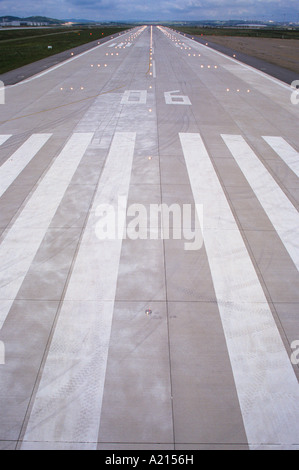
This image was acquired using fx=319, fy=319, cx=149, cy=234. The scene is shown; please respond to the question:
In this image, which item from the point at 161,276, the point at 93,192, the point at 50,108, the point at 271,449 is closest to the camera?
the point at 271,449

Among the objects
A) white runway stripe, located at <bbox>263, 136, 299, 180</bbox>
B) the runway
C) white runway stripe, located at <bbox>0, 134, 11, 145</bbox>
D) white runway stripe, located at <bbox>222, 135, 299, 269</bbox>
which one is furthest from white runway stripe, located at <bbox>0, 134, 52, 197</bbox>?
white runway stripe, located at <bbox>263, 136, 299, 180</bbox>

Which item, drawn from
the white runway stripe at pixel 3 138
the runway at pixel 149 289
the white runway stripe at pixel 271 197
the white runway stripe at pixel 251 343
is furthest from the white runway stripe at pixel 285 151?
the white runway stripe at pixel 3 138

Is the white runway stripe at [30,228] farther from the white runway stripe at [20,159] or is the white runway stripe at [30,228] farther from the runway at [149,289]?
the white runway stripe at [20,159]

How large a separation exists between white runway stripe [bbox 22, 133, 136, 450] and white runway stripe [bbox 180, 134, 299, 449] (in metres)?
2.21

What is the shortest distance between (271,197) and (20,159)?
30.1 ft

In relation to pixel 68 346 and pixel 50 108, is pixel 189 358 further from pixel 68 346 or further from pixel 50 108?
pixel 50 108

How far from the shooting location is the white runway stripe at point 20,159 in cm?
1077

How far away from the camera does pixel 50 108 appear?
59.5 ft

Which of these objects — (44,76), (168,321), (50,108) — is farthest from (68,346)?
(44,76)

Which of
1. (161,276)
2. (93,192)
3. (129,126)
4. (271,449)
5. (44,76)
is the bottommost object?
(271,449)

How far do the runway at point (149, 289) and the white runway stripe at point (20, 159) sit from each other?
0.08m

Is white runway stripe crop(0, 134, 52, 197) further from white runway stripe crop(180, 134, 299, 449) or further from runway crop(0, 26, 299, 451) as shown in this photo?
white runway stripe crop(180, 134, 299, 449)

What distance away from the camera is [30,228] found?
8.42m

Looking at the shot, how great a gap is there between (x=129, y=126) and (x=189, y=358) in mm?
12630
